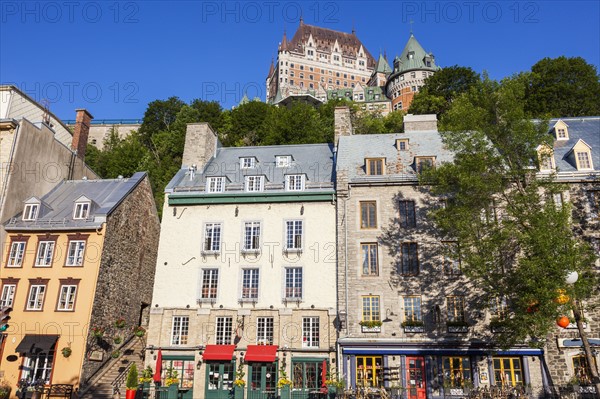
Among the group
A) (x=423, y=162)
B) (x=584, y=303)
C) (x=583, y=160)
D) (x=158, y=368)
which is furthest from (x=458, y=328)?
(x=158, y=368)

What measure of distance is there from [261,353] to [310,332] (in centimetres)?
288

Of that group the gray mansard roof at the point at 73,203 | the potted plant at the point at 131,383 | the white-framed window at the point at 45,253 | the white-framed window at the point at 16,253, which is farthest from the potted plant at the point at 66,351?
the gray mansard roof at the point at 73,203

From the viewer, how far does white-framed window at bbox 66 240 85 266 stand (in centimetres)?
2947

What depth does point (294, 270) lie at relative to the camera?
28844 mm

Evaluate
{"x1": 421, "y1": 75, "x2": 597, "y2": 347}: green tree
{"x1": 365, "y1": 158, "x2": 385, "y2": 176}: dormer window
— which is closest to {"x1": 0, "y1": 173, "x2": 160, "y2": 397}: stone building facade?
{"x1": 365, "y1": 158, "x2": 385, "y2": 176}: dormer window

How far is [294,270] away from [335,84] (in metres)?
136

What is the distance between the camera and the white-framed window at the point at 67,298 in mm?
28484

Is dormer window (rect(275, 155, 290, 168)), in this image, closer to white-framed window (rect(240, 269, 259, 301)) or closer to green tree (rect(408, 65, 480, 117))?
white-framed window (rect(240, 269, 259, 301))

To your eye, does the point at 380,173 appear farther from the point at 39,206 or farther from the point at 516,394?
the point at 39,206

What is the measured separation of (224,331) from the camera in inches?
1105

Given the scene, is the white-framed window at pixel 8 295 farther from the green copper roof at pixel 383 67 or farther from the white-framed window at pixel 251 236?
the green copper roof at pixel 383 67

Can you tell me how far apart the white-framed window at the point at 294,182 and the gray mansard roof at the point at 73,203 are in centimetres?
1079

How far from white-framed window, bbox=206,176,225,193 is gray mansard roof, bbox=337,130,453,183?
7401mm

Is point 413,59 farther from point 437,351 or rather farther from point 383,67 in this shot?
point 437,351
